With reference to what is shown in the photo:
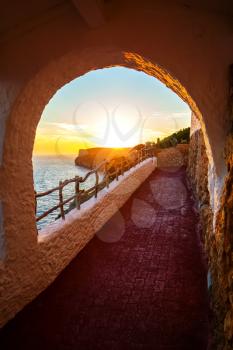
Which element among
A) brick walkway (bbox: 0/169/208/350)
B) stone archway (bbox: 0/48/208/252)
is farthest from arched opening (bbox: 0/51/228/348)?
brick walkway (bbox: 0/169/208/350)

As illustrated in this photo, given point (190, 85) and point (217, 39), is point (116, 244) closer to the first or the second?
point (190, 85)

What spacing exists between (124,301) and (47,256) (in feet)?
4.47

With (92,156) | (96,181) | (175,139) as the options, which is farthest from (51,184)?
(96,181)

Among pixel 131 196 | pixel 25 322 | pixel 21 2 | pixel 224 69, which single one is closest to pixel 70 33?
pixel 21 2

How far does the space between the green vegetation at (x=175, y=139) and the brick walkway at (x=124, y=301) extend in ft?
55.3

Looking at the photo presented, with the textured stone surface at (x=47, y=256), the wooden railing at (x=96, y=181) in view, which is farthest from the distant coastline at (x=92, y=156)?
the textured stone surface at (x=47, y=256)

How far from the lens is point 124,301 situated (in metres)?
3.78

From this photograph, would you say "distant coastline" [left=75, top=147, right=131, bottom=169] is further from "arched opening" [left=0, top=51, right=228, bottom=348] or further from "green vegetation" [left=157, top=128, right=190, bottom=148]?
"arched opening" [left=0, top=51, right=228, bottom=348]

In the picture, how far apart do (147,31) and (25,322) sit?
380 cm

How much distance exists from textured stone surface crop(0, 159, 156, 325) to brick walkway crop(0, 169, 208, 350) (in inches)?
5.8

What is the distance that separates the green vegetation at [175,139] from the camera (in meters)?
22.1

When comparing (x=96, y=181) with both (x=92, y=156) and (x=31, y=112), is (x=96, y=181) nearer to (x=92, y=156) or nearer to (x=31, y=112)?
(x=31, y=112)

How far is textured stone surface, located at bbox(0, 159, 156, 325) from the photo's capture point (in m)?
3.48

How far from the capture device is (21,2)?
2420 millimetres
